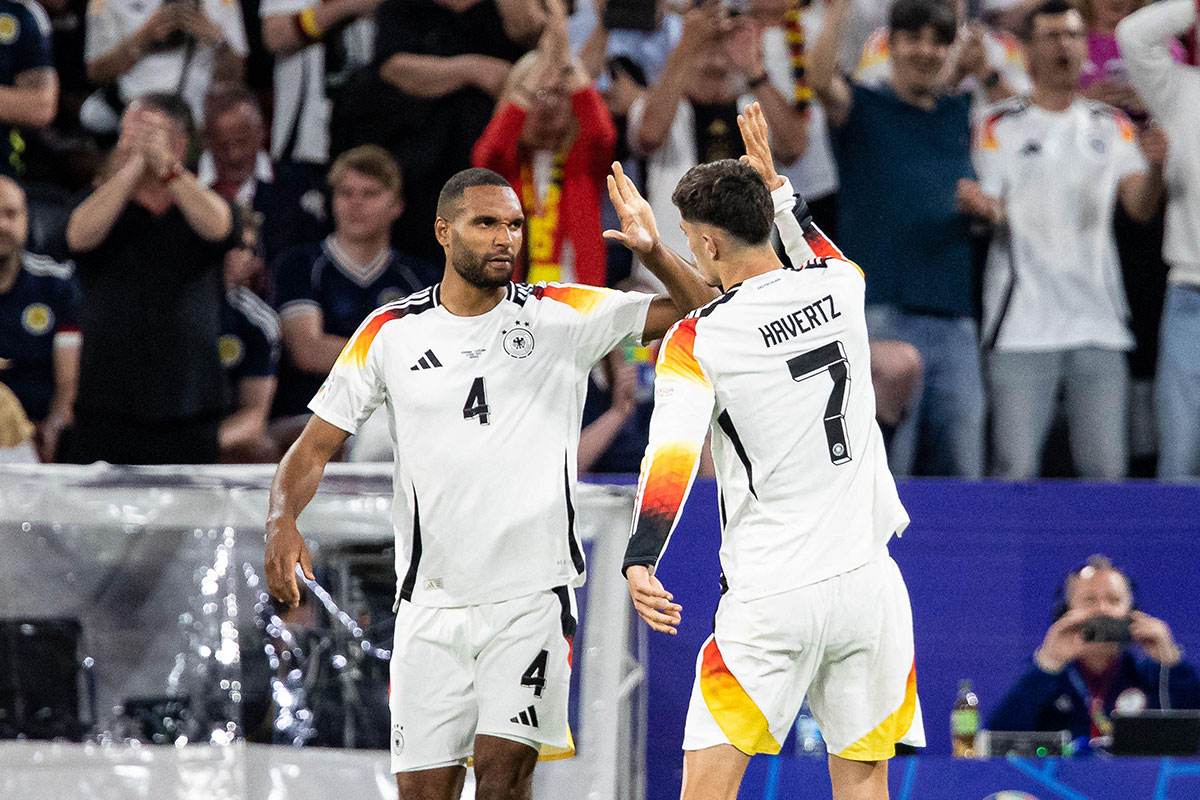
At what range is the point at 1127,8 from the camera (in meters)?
8.66

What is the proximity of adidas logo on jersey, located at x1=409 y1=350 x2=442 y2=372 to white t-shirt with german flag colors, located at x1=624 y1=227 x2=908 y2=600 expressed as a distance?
951 millimetres

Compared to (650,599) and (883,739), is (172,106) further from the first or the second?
(883,739)

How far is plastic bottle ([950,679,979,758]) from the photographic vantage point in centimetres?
679

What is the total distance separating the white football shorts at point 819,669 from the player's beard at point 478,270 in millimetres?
1322

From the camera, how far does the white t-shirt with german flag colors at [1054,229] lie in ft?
25.7

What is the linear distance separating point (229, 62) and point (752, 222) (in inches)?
200

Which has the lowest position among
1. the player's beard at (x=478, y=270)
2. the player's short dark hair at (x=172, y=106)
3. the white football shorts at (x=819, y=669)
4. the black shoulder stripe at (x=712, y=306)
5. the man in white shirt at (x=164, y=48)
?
the white football shorts at (x=819, y=669)

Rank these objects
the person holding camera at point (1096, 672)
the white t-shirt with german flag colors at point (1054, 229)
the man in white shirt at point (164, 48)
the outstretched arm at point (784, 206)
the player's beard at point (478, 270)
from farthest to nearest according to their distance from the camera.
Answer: the man in white shirt at point (164, 48) → the white t-shirt with german flag colors at point (1054, 229) → the person holding camera at point (1096, 672) → the player's beard at point (478, 270) → the outstretched arm at point (784, 206)

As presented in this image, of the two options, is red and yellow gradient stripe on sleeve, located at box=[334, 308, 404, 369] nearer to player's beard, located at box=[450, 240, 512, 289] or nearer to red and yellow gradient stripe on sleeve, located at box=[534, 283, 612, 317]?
player's beard, located at box=[450, 240, 512, 289]

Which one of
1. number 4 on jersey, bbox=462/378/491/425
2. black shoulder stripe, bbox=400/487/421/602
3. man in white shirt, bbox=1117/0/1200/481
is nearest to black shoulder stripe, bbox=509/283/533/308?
number 4 on jersey, bbox=462/378/491/425

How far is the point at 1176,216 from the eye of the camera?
7.92 m

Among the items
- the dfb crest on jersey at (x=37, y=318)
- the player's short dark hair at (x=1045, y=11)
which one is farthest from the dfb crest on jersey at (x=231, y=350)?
the player's short dark hair at (x=1045, y=11)

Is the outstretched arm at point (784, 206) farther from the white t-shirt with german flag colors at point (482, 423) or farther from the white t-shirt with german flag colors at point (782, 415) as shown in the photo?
the white t-shirt with german flag colors at point (482, 423)

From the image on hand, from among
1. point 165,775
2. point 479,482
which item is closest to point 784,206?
point 479,482
